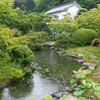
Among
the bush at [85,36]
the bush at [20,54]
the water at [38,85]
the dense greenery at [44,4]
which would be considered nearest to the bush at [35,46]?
the bush at [85,36]

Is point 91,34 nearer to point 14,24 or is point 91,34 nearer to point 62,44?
point 62,44

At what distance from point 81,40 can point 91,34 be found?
132 cm

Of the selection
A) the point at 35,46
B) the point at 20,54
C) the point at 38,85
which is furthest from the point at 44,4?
the point at 38,85

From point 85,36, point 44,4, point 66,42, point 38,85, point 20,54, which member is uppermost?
point 44,4

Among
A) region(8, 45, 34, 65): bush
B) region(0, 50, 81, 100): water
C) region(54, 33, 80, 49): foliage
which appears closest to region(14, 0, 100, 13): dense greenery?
region(54, 33, 80, 49): foliage

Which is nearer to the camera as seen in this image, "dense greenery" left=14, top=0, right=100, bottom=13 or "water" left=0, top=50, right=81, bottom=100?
"water" left=0, top=50, right=81, bottom=100

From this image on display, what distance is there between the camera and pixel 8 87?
4.51 meters

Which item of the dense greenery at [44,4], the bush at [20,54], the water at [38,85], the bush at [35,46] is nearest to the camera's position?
the water at [38,85]

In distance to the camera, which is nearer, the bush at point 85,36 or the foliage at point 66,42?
the foliage at point 66,42

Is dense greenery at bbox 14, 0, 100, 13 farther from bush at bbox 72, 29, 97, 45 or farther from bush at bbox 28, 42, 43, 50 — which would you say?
bush at bbox 28, 42, 43, 50

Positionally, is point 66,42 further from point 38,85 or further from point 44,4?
point 44,4

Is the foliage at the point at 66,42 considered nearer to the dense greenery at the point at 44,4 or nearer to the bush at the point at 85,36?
the bush at the point at 85,36

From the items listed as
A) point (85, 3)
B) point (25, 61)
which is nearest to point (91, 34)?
point (25, 61)

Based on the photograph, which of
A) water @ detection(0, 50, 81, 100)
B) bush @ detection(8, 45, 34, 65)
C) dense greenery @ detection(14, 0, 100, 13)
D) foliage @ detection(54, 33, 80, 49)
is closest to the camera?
water @ detection(0, 50, 81, 100)
